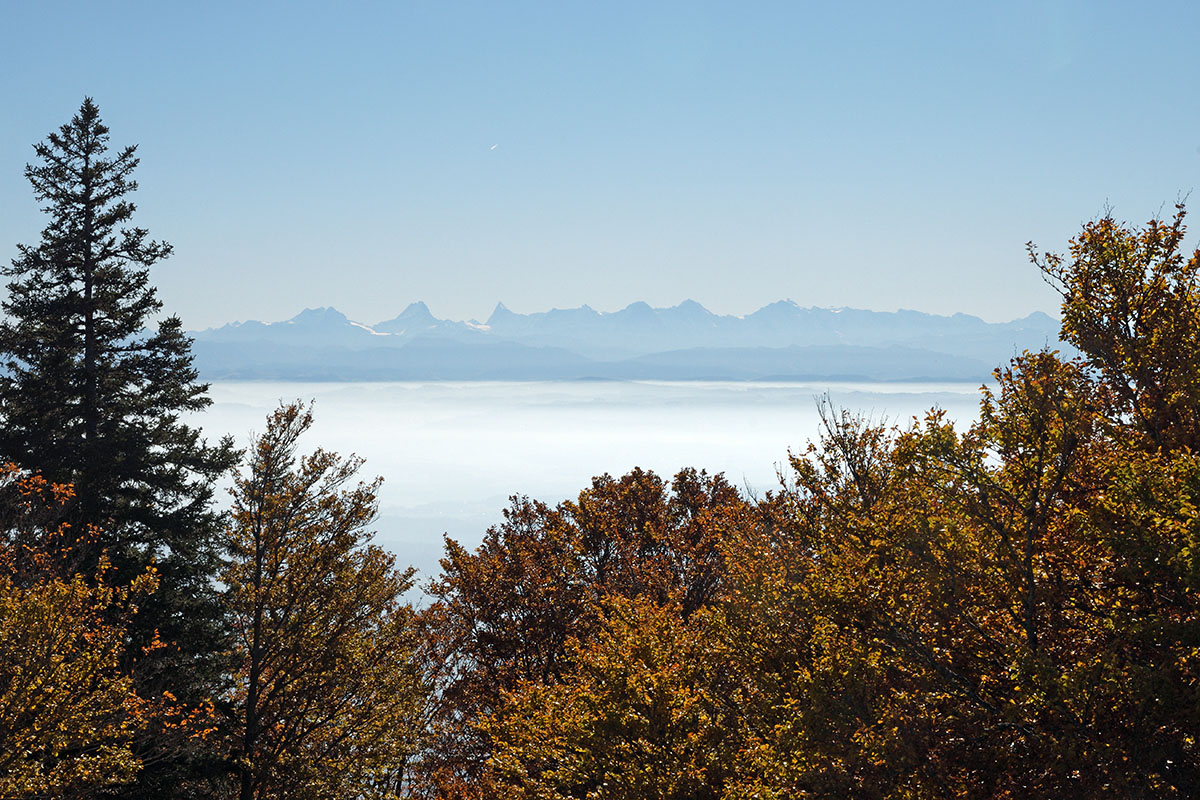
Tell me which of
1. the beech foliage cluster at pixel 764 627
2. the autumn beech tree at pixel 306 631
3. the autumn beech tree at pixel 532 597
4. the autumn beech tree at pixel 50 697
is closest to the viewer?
the beech foliage cluster at pixel 764 627

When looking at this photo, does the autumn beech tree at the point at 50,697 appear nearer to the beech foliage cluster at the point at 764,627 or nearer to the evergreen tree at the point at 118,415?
the beech foliage cluster at the point at 764,627

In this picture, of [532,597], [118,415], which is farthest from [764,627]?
[118,415]

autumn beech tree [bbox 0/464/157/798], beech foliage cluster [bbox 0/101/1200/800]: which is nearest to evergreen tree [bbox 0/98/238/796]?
beech foliage cluster [bbox 0/101/1200/800]

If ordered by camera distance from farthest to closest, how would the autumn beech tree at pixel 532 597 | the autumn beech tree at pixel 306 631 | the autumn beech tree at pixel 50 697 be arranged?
1. the autumn beech tree at pixel 532 597
2. the autumn beech tree at pixel 306 631
3. the autumn beech tree at pixel 50 697

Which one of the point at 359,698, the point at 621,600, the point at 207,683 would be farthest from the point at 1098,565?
the point at 207,683

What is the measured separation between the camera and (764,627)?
593 inches

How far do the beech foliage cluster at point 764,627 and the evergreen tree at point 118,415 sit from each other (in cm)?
25

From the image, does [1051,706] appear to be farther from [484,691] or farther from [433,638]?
[433,638]

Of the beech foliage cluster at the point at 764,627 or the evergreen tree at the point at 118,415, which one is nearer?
the beech foliage cluster at the point at 764,627

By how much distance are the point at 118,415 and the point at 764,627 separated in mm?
26879

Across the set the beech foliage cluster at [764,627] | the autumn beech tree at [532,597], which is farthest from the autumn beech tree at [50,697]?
the autumn beech tree at [532,597]

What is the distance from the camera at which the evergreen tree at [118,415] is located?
92.3 feet

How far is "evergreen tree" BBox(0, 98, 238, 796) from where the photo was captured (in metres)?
28.1

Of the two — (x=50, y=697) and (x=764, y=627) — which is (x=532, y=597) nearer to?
(x=764, y=627)
